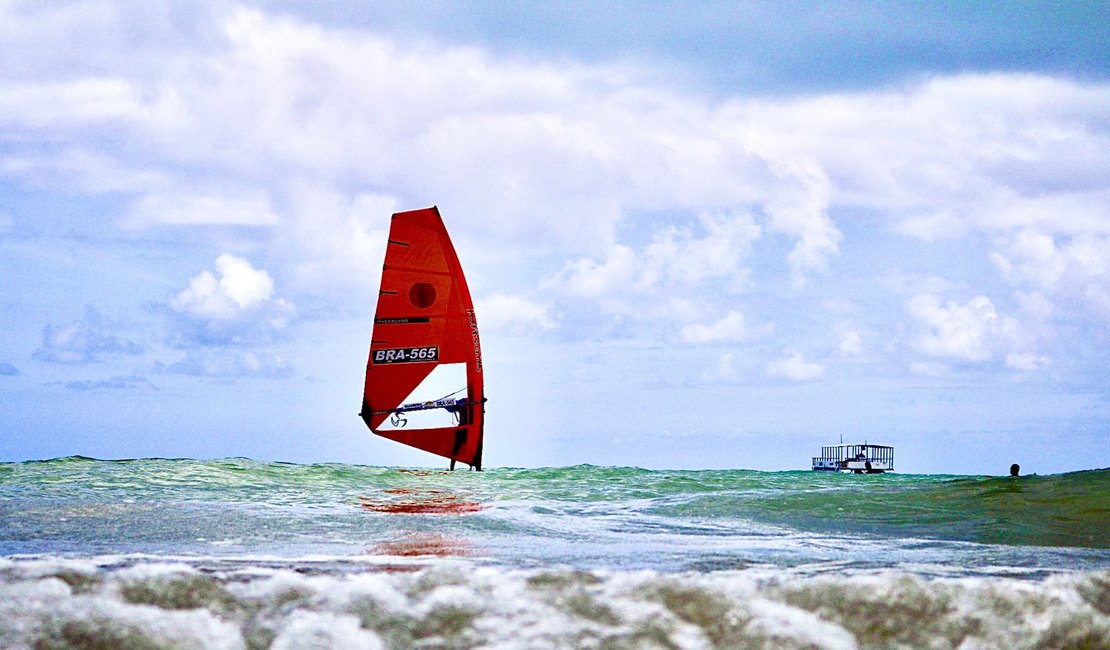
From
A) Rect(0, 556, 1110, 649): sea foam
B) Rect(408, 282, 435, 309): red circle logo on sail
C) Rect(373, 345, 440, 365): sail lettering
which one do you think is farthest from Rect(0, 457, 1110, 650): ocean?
Rect(408, 282, 435, 309): red circle logo on sail

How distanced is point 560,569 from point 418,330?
18301 mm

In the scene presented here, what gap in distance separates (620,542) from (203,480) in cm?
1010

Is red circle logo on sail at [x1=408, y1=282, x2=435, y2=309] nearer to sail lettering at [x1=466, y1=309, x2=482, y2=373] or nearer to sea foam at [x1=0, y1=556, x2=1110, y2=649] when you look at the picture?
sail lettering at [x1=466, y1=309, x2=482, y2=373]

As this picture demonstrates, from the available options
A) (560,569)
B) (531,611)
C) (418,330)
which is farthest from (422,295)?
(531,611)

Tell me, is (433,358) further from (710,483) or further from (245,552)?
(245,552)

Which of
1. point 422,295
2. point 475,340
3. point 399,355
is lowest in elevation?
point 399,355

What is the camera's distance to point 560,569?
287 centimetres

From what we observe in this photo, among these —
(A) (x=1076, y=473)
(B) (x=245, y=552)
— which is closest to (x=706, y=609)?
(B) (x=245, y=552)

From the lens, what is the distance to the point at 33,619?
261 centimetres

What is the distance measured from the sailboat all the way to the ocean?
25.5ft

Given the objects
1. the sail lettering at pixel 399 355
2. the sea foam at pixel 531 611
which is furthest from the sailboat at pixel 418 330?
the sea foam at pixel 531 611

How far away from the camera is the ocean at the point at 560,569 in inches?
101

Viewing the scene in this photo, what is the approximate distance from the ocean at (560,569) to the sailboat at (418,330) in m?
7.78

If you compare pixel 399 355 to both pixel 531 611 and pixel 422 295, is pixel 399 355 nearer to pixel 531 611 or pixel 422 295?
pixel 422 295
